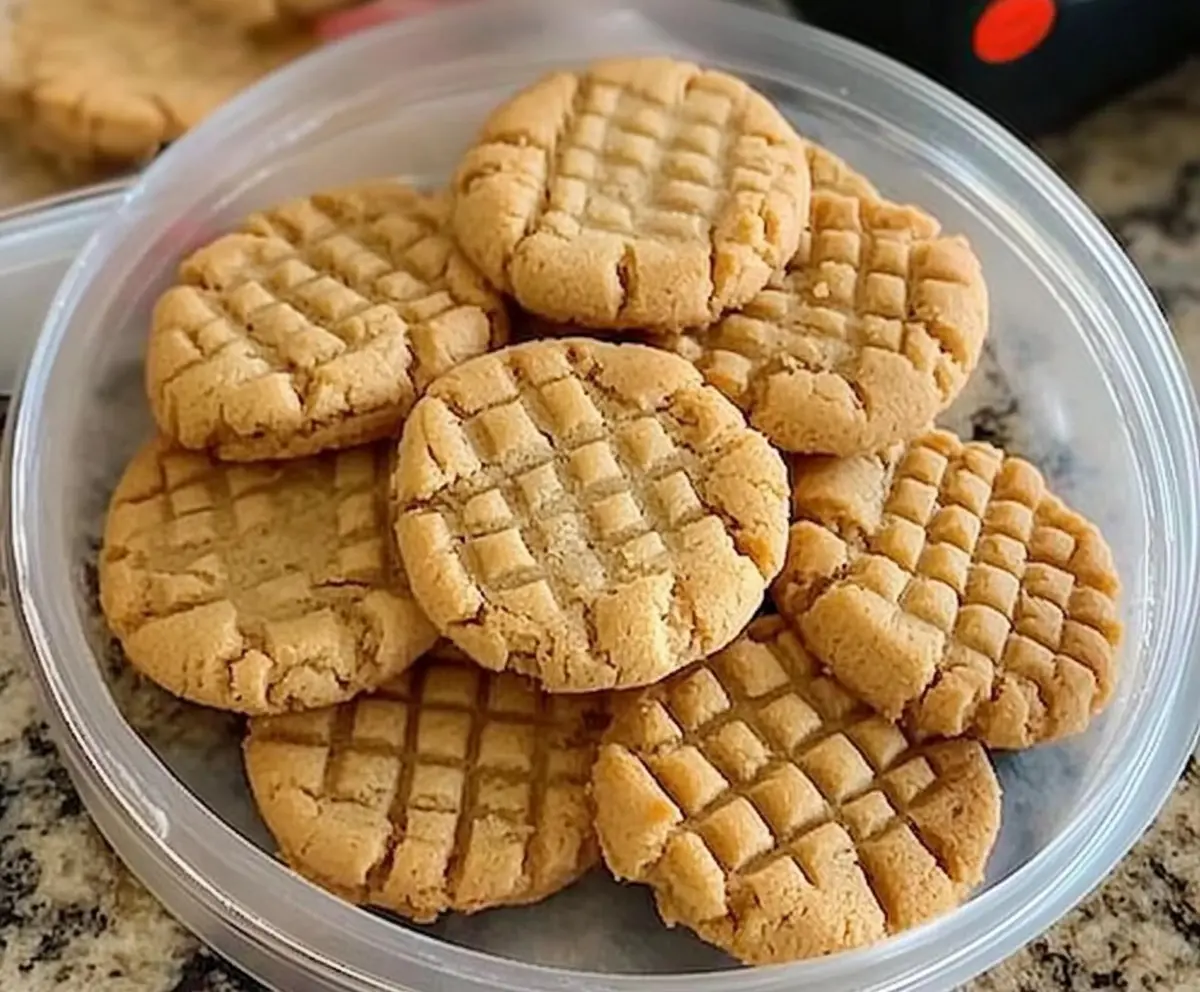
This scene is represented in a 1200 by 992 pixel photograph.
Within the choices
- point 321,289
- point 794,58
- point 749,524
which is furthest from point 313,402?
point 794,58

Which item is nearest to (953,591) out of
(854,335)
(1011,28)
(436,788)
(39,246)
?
(854,335)

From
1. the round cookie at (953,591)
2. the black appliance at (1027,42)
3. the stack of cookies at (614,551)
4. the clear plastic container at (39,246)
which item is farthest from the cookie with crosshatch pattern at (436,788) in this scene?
the black appliance at (1027,42)

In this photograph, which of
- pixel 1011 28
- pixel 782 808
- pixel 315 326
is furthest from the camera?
pixel 1011 28

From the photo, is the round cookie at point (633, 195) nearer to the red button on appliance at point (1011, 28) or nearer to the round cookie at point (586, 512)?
the round cookie at point (586, 512)

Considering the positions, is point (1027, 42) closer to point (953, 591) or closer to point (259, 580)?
point (953, 591)

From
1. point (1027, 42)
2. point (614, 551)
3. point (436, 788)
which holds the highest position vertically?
point (1027, 42)

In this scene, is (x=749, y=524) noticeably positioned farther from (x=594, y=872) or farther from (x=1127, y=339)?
(x=1127, y=339)
